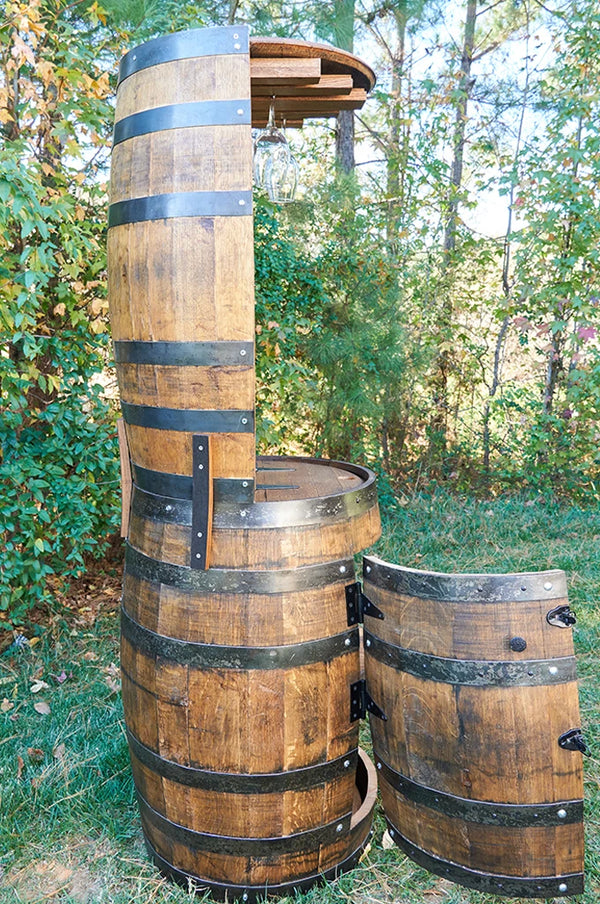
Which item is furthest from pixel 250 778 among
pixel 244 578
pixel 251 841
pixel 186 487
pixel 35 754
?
pixel 35 754

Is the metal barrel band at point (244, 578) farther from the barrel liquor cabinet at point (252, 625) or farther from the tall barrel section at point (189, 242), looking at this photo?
the tall barrel section at point (189, 242)

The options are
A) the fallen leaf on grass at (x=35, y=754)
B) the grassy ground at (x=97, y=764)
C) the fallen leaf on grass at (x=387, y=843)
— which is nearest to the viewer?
the grassy ground at (x=97, y=764)

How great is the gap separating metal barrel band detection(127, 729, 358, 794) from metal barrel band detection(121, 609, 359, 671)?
0.85 feet

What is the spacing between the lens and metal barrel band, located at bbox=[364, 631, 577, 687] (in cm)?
164

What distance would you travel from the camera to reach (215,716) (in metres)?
1.71

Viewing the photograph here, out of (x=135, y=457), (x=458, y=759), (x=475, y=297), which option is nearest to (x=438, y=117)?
(x=475, y=297)

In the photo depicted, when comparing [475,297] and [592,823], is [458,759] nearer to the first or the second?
[592,823]

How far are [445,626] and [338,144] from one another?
5.07m

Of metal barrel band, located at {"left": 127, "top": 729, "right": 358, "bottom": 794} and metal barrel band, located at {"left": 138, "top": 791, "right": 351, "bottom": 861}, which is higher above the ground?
metal barrel band, located at {"left": 127, "top": 729, "right": 358, "bottom": 794}

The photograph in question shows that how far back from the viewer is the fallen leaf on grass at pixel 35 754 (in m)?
2.54

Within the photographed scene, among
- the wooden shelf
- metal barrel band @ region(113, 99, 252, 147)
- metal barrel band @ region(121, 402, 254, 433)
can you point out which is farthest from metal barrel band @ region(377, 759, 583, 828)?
the wooden shelf

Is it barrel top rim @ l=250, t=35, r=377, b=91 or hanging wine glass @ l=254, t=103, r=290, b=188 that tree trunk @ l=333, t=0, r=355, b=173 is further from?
barrel top rim @ l=250, t=35, r=377, b=91

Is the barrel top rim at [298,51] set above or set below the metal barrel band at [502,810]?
above

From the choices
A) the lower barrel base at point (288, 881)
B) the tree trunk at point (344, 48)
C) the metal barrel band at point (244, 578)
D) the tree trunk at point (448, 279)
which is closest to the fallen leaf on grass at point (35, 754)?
the lower barrel base at point (288, 881)
